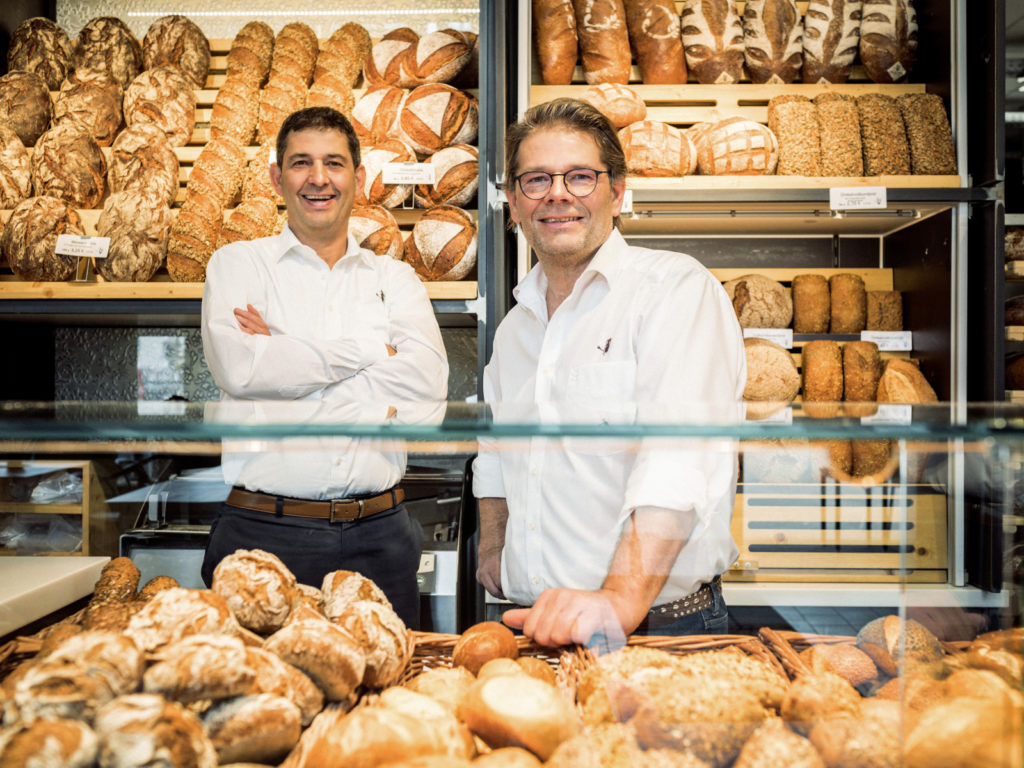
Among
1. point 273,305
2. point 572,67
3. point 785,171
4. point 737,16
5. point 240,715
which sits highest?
point 737,16

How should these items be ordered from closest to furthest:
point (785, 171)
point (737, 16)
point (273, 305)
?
point (273, 305)
point (785, 171)
point (737, 16)

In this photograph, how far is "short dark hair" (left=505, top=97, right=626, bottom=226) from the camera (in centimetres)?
128

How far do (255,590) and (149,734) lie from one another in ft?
0.72

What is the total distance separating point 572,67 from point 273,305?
1458mm

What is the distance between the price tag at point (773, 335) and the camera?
2432 millimetres

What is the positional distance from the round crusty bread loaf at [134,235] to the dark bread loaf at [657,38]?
1.82 meters

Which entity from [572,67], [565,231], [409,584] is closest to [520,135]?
[565,231]

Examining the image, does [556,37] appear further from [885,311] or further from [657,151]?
[885,311]

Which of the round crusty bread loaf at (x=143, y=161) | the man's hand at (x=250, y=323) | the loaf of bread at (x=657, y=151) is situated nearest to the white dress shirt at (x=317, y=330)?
the man's hand at (x=250, y=323)

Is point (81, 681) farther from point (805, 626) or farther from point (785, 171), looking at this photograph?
point (785, 171)

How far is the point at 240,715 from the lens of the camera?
546 mm

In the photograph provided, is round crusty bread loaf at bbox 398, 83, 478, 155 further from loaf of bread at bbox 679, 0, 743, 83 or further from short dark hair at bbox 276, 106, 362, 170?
loaf of bread at bbox 679, 0, 743, 83

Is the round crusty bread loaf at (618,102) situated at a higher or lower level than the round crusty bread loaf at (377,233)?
higher

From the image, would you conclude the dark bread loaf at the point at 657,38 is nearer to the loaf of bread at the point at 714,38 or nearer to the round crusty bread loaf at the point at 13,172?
the loaf of bread at the point at 714,38
